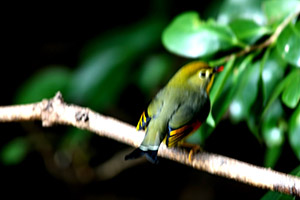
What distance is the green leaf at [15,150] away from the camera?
3542mm

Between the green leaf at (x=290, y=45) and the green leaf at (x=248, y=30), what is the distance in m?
0.22

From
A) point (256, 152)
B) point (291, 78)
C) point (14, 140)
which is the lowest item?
point (256, 152)

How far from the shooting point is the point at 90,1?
13.5 feet

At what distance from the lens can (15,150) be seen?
3592 mm

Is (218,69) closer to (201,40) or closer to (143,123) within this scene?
(201,40)

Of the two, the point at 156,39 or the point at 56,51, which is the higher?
the point at 156,39

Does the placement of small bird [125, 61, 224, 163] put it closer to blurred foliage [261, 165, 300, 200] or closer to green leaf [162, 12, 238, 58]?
green leaf [162, 12, 238, 58]

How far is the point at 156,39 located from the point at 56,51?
4.75 feet

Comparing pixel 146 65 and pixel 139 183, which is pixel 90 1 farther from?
pixel 139 183

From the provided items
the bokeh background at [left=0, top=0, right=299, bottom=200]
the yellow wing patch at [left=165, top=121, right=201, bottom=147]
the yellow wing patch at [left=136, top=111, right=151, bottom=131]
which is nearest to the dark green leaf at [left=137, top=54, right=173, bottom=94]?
the bokeh background at [left=0, top=0, right=299, bottom=200]

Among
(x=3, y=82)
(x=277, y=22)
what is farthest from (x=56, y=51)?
(x=277, y=22)

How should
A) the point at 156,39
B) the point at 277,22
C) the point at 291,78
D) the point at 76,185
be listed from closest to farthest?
the point at 291,78
the point at 277,22
the point at 156,39
the point at 76,185

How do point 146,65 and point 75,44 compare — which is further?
point 75,44

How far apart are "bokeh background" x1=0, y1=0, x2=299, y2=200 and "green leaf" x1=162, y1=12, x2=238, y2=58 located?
119 centimetres
